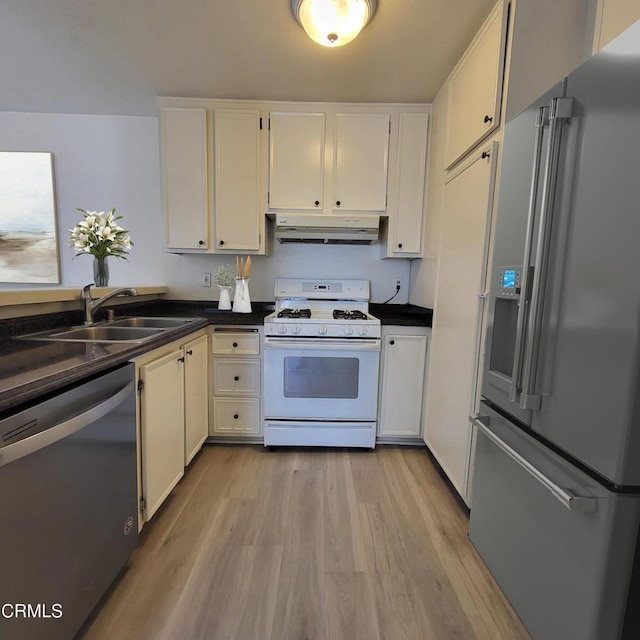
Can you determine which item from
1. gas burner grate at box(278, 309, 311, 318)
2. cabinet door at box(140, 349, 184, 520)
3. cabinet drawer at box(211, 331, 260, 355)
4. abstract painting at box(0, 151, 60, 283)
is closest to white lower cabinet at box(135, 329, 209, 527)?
cabinet door at box(140, 349, 184, 520)

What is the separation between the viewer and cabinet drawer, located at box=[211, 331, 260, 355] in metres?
2.18

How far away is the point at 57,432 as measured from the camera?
0.83 metres

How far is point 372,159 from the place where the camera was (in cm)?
232

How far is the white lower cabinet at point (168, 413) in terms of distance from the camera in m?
1.33

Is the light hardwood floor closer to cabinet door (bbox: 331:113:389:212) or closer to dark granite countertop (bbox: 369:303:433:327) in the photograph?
dark granite countertop (bbox: 369:303:433:327)

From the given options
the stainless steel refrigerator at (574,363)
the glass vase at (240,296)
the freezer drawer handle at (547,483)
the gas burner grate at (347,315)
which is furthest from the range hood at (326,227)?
the freezer drawer handle at (547,483)

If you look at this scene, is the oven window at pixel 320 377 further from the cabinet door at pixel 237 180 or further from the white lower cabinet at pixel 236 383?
the cabinet door at pixel 237 180

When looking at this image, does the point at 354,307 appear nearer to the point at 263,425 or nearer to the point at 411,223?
the point at 411,223

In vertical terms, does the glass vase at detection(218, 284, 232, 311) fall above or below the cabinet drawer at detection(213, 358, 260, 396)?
above

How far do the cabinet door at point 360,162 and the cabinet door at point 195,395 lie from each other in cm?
140

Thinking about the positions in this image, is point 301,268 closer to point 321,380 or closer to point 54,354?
point 321,380

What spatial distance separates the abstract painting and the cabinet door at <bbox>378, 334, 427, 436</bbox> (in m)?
2.84

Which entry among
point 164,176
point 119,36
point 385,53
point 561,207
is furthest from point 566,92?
point 164,176

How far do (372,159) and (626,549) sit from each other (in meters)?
2.36
